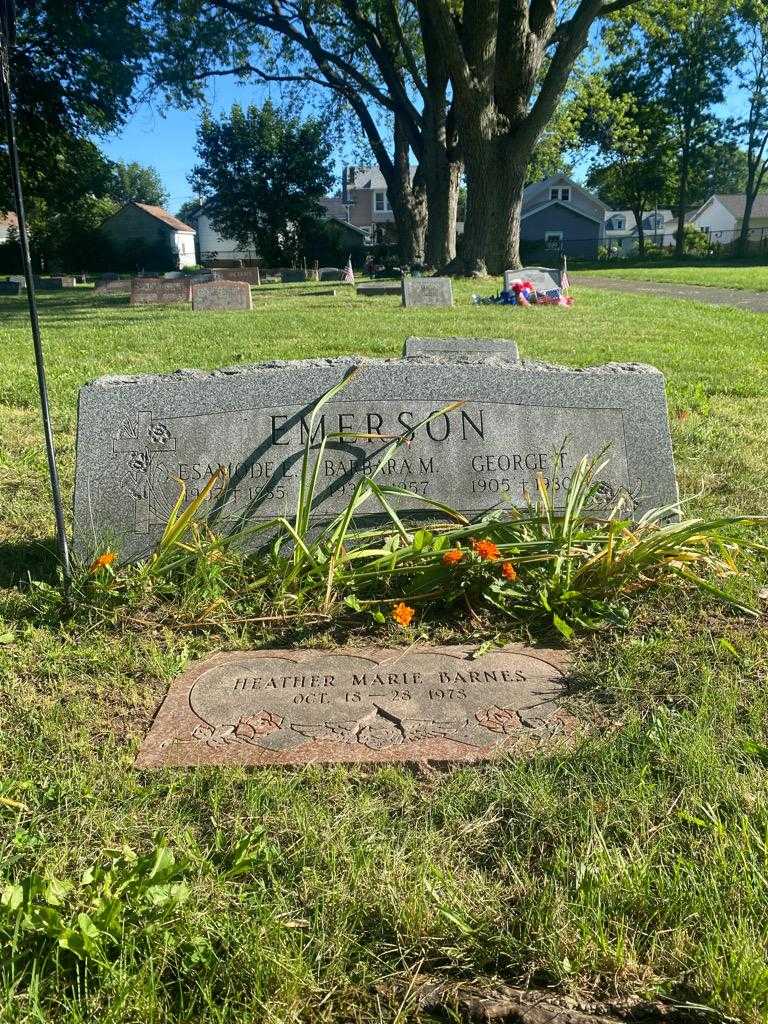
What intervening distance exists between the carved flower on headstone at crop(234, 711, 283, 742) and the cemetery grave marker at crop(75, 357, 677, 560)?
1.33 meters

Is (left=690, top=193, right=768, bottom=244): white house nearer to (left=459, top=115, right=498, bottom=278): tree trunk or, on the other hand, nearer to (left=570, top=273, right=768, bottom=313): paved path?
(left=570, top=273, right=768, bottom=313): paved path

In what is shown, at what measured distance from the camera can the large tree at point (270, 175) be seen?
49.6 metres

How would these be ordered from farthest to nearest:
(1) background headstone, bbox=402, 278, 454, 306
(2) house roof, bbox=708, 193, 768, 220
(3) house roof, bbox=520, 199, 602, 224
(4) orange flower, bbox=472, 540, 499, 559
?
(2) house roof, bbox=708, 193, 768, 220 → (3) house roof, bbox=520, 199, 602, 224 → (1) background headstone, bbox=402, 278, 454, 306 → (4) orange flower, bbox=472, 540, 499, 559

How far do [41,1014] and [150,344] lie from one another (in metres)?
9.51

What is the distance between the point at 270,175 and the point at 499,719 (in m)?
52.5

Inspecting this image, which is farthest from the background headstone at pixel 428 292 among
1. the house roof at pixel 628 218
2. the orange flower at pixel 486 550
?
the house roof at pixel 628 218

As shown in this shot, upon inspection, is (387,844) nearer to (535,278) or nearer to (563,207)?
(535,278)

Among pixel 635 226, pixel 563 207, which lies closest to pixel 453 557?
pixel 563 207

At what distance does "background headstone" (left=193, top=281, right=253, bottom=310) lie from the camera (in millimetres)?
17516

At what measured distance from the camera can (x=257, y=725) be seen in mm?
2744

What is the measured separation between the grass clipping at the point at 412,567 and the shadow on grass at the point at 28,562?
0.35 meters

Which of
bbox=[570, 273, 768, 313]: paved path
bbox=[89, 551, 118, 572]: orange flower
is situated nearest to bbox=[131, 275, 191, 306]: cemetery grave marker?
bbox=[570, 273, 768, 313]: paved path

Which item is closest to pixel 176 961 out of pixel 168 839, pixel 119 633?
pixel 168 839

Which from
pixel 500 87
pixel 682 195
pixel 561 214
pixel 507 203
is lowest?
pixel 507 203
